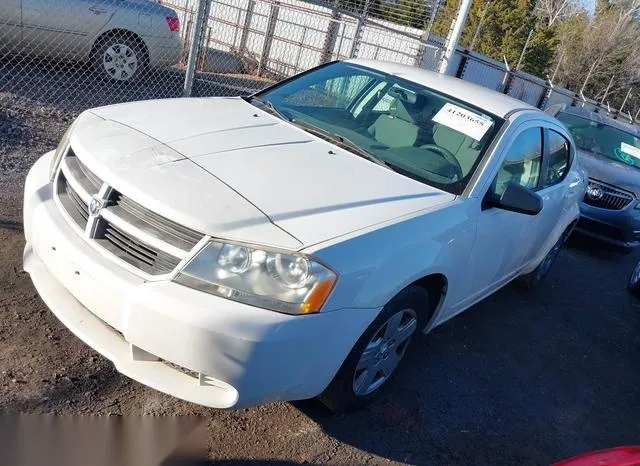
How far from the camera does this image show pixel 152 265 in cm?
257

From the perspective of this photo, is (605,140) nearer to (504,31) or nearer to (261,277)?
(261,277)

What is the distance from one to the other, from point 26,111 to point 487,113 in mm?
4771

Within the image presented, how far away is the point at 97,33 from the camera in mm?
7703

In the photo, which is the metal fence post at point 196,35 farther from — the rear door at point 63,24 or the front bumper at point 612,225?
the front bumper at point 612,225

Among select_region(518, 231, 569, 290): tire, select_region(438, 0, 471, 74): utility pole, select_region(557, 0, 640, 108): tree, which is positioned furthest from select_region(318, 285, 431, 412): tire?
select_region(557, 0, 640, 108): tree

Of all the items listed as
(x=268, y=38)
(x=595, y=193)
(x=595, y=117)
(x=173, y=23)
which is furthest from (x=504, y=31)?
(x=173, y=23)

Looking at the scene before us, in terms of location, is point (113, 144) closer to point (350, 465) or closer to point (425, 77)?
point (350, 465)

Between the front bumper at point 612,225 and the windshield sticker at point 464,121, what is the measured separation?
4.70 metres

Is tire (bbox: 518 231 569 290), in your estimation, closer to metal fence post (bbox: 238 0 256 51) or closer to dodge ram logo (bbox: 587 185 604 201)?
dodge ram logo (bbox: 587 185 604 201)

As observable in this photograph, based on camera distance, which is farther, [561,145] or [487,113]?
[561,145]

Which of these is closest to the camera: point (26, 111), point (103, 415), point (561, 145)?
point (103, 415)

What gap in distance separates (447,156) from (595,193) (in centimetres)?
508

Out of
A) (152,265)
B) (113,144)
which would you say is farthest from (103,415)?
(113,144)

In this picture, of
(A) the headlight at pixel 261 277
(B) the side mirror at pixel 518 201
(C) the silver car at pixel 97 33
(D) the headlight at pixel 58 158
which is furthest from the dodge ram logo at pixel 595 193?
(D) the headlight at pixel 58 158
